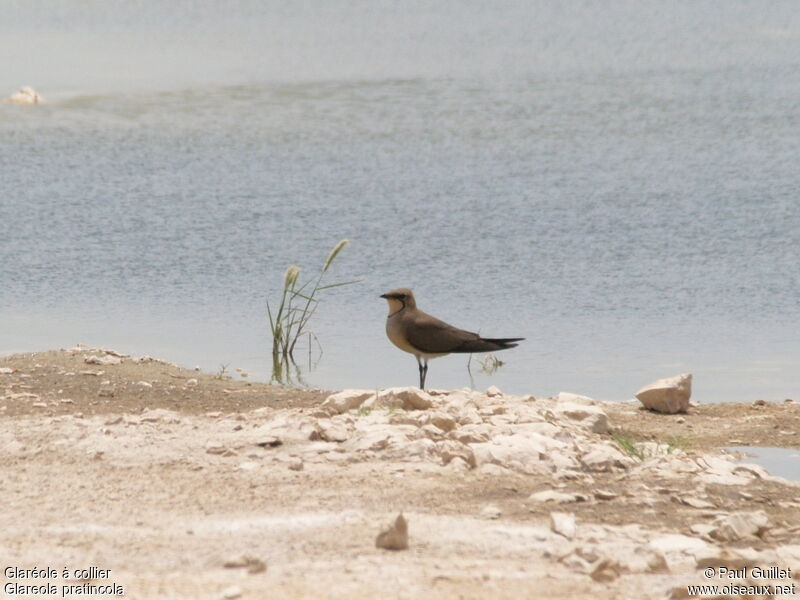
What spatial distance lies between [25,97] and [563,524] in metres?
15.6

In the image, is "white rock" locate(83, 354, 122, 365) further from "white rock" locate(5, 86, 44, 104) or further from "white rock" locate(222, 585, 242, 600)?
"white rock" locate(5, 86, 44, 104)

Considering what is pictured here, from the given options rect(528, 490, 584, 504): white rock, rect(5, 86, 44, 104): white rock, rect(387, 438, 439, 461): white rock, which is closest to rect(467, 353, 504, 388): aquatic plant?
rect(387, 438, 439, 461): white rock

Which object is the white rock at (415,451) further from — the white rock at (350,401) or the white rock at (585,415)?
the white rock at (585,415)

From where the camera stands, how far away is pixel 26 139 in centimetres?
1722

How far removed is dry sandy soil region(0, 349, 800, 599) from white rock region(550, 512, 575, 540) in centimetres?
3

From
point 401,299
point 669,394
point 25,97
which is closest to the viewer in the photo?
point 669,394

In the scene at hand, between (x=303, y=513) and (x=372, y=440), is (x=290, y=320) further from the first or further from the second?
(x=303, y=513)

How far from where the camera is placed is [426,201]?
1382 cm

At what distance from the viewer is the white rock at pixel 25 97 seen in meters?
19.3

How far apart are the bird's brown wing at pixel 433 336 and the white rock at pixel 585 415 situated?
1.50m

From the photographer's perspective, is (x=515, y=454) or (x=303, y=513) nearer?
(x=303, y=513)

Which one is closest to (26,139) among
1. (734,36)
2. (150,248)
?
(150,248)

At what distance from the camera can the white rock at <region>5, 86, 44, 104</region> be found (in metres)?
19.3

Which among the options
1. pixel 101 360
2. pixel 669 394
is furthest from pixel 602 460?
pixel 101 360
